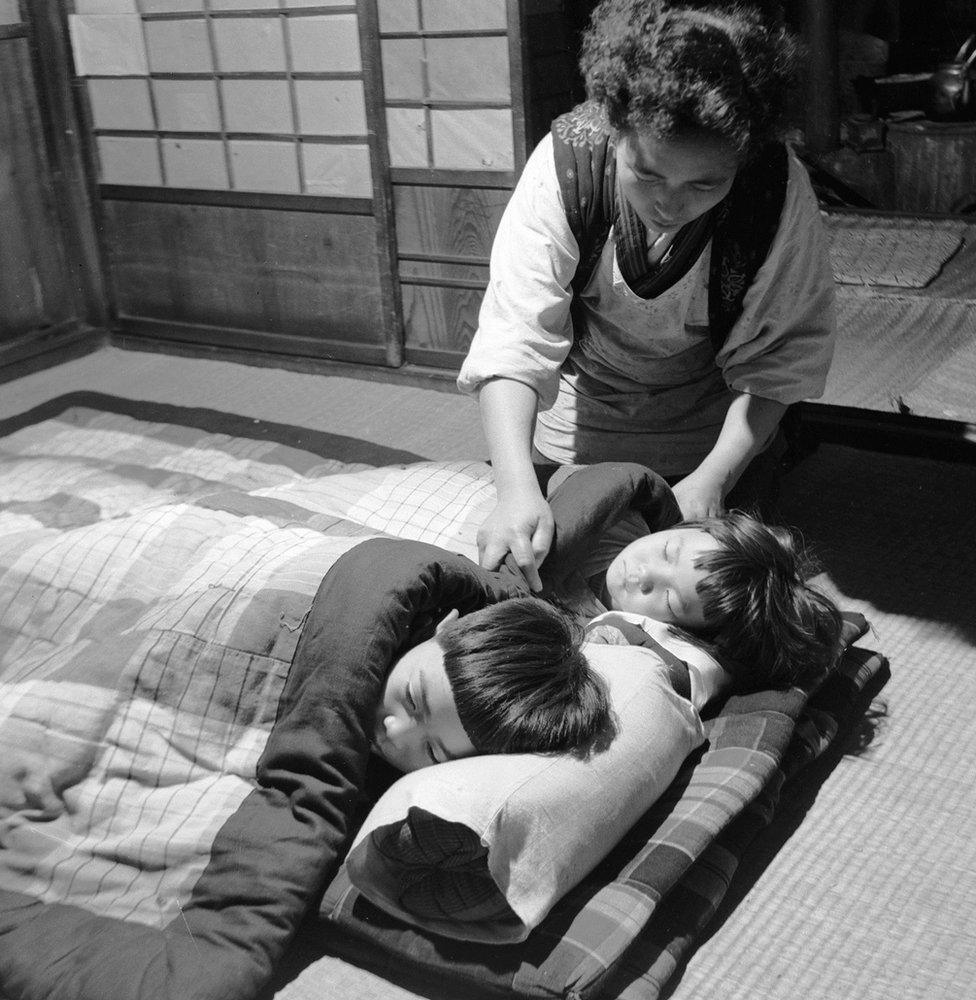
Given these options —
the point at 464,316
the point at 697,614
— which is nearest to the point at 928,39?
the point at 464,316

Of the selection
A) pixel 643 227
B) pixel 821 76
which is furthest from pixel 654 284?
pixel 821 76

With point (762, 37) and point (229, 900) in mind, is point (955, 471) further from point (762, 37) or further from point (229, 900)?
point (229, 900)

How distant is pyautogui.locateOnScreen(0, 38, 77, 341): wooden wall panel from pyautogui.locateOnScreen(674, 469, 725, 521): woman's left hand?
299 centimetres

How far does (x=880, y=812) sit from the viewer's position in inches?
75.1

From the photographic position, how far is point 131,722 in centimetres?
170

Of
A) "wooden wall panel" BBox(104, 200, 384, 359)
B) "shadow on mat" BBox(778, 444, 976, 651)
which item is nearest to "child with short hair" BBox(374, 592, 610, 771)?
"shadow on mat" BBox(778, 444, 976, 651)

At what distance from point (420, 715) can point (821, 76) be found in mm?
3611

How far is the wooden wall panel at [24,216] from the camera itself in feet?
13.8

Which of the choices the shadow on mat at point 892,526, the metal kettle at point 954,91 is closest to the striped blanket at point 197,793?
the shadow on mat at point 892,526

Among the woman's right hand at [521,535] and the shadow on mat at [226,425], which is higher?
Result: the woman's right hand at [521,535]

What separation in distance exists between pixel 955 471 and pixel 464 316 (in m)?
1.59

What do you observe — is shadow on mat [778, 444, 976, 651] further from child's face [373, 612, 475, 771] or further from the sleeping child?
child's face [373, 612, 475, 771]

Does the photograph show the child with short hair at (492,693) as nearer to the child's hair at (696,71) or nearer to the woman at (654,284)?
the woman at (654,284)

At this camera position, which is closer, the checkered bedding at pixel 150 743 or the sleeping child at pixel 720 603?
the checkered bedding at pixel 150 743
